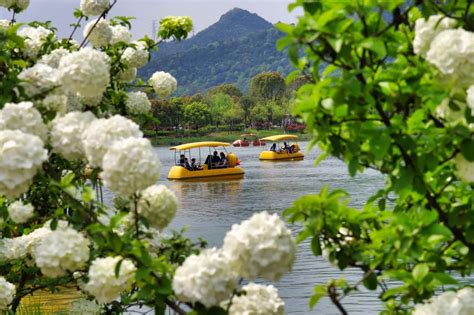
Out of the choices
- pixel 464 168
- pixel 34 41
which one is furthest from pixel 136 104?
pixel 464 168

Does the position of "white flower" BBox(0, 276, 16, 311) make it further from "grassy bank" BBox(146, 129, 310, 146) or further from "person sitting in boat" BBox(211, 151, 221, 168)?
"grassy bank" BBox(146, 129, 310, 146)

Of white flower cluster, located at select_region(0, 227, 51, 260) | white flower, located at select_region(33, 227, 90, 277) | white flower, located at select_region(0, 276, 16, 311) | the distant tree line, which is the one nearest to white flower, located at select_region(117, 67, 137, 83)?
white flower cluster, located at select_region(0, 227, 51, 260)

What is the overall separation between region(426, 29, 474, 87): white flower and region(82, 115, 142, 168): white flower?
1077 millimetres

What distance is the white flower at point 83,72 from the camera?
3.15 meters

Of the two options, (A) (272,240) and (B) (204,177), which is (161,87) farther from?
(B) (204,177)

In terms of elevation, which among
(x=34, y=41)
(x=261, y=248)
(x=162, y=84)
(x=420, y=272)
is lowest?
(x=420, y=272)

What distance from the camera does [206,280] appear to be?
2490 millimetres

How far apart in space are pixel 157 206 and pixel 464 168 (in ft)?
3.80

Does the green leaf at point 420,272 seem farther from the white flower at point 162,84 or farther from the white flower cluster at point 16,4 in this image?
the white flower cluster at point 16,4

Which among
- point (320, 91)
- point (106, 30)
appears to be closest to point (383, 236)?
point (320, 91)

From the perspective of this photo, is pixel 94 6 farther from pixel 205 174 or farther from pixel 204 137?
pixel 204 137

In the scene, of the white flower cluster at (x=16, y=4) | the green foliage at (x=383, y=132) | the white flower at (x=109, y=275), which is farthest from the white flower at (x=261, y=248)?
the white flower cluster at (x=16, y=4)

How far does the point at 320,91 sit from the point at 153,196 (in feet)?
2.40

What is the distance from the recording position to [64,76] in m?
3.17
